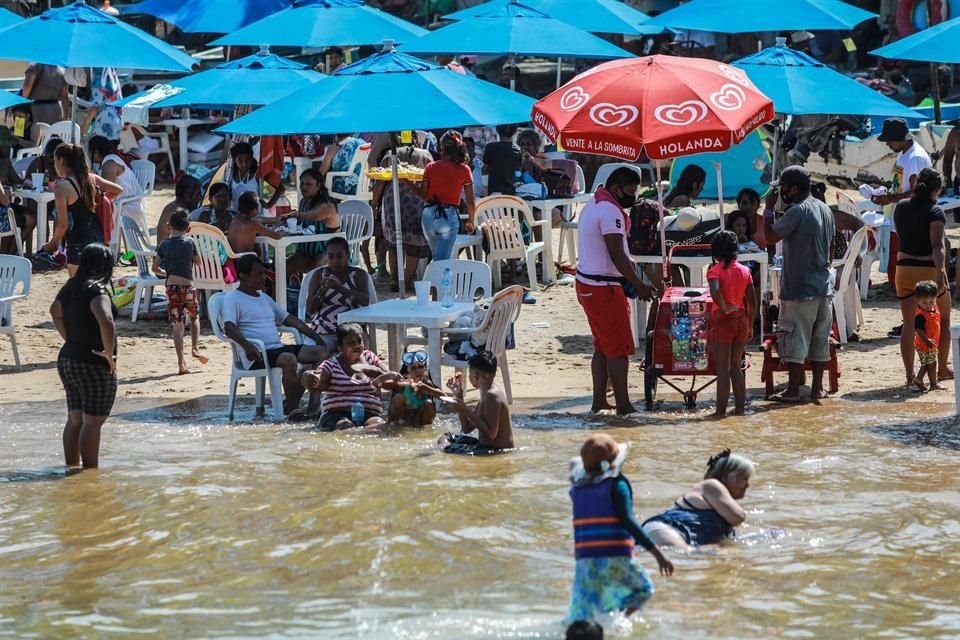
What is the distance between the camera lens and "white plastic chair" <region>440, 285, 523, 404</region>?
1075 cm

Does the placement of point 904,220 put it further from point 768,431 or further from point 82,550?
point 82,550

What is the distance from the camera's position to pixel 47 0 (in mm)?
25125

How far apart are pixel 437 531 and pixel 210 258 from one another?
5.49 meters

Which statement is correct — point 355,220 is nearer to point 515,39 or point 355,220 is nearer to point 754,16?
point 515,39

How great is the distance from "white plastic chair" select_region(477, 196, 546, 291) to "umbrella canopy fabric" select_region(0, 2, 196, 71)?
3141 mm

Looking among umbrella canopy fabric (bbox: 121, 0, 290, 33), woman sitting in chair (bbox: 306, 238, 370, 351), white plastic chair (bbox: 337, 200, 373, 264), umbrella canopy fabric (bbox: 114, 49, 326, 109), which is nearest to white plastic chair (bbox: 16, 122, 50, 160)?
umbrella canopy fabric (bbox: 121, 0, 290, 33)

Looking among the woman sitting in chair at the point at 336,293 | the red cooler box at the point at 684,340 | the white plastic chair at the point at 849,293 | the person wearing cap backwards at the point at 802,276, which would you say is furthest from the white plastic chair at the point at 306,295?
the white plastic chair at the point at 849,293

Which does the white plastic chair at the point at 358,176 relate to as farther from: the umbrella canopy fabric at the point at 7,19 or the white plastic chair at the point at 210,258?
the umbrella canopy fabric at the point at 7,19

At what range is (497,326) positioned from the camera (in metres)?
10.9

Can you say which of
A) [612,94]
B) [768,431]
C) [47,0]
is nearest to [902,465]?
[768,431]

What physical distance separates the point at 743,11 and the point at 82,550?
35.1ft

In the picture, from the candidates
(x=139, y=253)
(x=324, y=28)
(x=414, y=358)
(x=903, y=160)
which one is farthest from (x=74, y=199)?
(x=903, y=160)

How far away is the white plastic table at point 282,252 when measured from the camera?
518 inches

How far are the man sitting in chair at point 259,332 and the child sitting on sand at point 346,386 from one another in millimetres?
403
